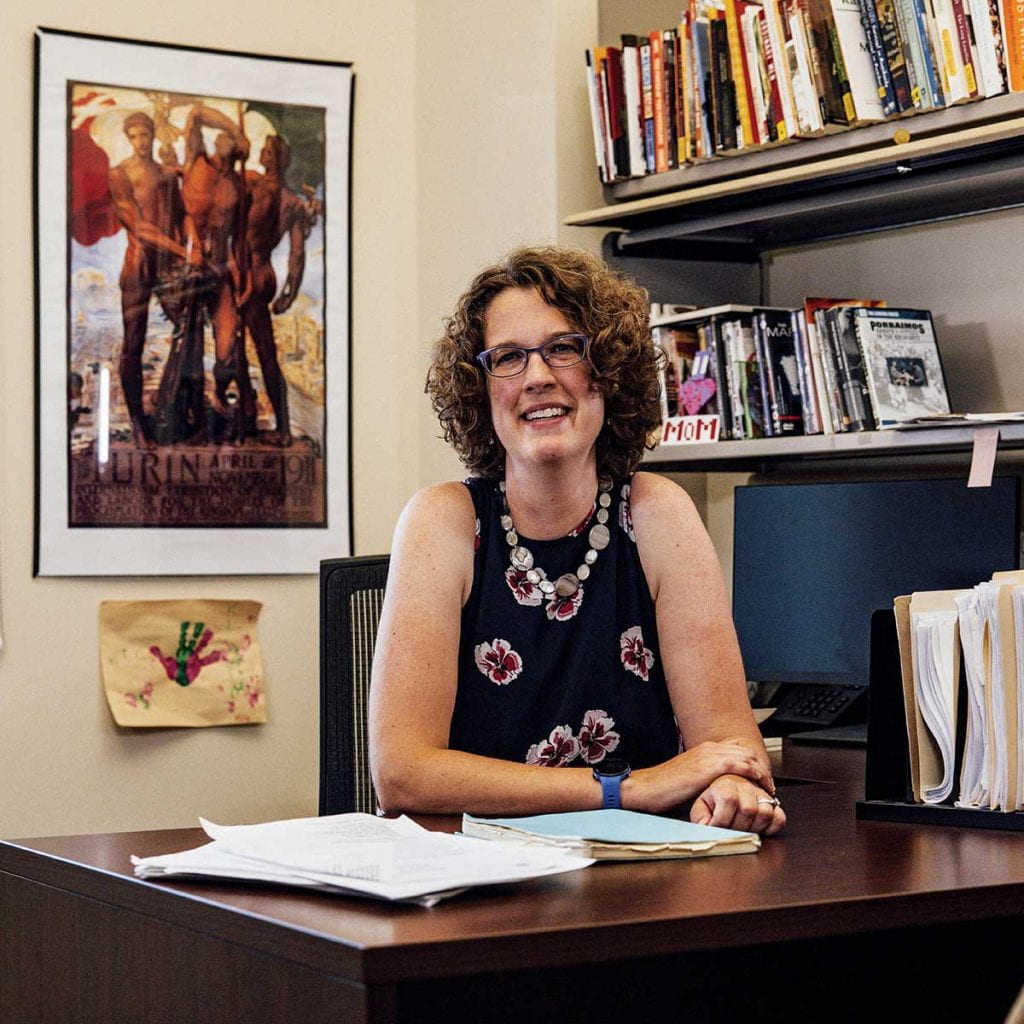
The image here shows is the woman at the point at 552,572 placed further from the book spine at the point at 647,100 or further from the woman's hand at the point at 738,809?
the book spine at the point at 647,100

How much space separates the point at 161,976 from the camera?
50.4 inches

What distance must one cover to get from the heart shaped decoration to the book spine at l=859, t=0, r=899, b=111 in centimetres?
57

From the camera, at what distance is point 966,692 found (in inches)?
66.1

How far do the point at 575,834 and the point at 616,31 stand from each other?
228cm

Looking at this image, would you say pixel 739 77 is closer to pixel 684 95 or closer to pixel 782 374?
pixel 684 95

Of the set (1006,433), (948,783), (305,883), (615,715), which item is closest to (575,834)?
(305,883)

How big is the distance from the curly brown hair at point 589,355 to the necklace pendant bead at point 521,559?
0.45 feet

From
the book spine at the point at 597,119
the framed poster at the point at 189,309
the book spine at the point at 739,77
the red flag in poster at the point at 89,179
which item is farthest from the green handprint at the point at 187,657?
the book spine at the point at 739,77

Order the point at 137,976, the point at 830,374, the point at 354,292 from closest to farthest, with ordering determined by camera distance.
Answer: the point at 137,976 → the point at 830,374 → the point at 354,292

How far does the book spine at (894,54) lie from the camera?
2564 mm

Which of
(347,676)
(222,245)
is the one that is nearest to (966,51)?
(347,676)

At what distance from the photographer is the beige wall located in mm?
3154

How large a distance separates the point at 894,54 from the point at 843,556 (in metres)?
0.85

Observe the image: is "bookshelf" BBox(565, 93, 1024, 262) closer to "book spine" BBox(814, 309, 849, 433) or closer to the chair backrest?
"book spine" BBox(814, 309, 849, 433)
